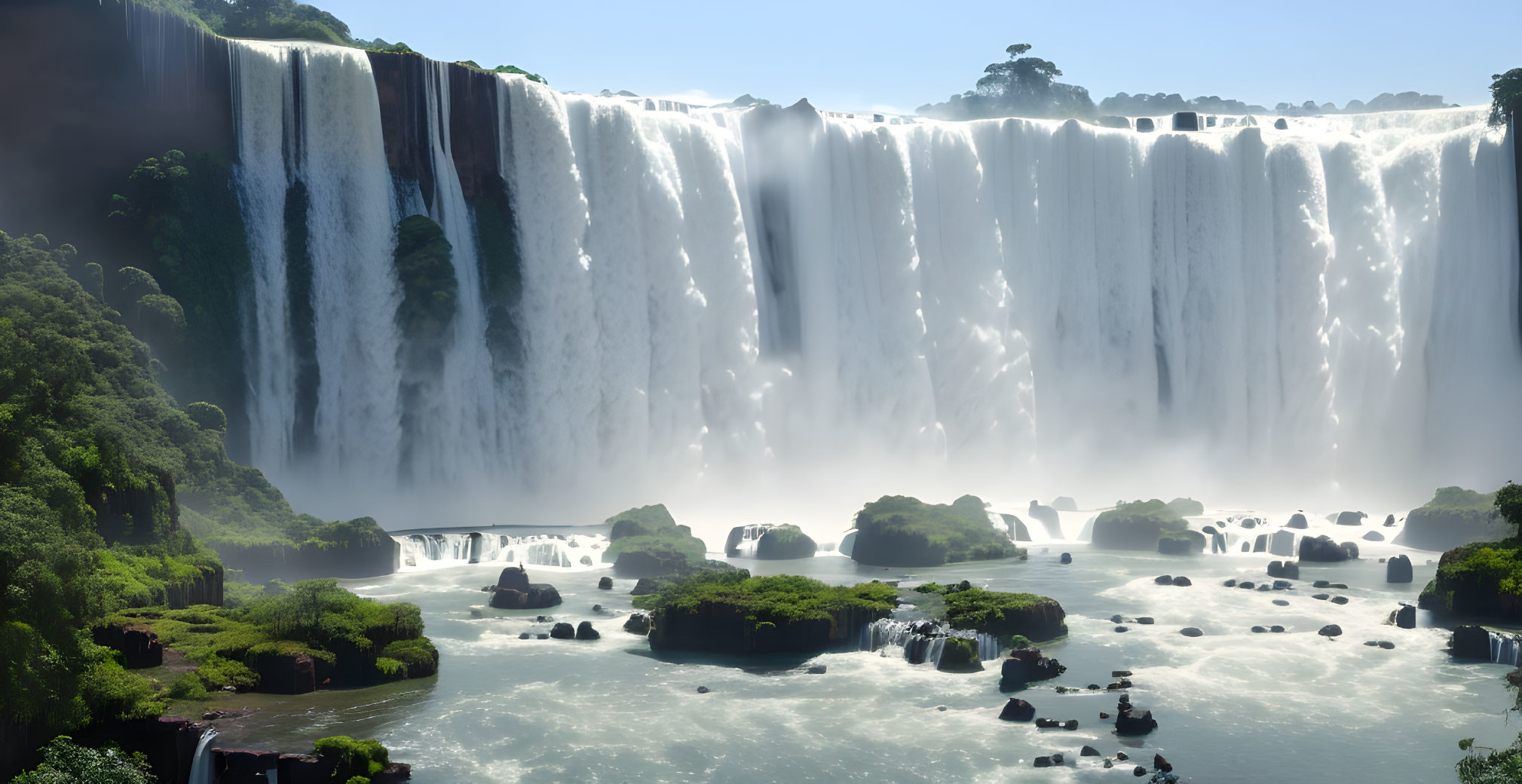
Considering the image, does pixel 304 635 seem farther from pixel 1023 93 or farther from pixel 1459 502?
pixel 1023 93

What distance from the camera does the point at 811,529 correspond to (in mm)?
45906

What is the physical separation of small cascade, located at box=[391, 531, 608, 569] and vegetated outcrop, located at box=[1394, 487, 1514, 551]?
85.8ft

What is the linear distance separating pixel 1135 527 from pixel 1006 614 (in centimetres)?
1719

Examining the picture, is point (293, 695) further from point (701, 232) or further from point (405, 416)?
point (701, 232)

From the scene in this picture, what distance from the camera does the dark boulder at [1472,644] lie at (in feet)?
88.4

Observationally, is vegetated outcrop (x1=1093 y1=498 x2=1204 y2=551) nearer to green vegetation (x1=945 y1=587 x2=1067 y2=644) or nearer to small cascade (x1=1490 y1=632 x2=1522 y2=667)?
green vegetation (x1=945 y1=587 x2=1067 y2=644)

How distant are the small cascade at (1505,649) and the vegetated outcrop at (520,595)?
20639 mm

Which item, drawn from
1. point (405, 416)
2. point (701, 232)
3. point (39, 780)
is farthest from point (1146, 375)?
point (39, 780)

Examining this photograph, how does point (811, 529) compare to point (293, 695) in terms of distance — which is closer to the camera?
point (293, 695)

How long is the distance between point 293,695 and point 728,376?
29438mm

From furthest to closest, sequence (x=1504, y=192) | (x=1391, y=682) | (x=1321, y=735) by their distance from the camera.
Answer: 1. (x=1504, y=192)
2. (x=1391, y=682)
3. (x=1321, y=735)

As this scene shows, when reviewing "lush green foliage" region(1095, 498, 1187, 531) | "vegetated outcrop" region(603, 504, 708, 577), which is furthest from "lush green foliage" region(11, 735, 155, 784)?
"lush green foliage" region(1095, 498, 1187, 531)

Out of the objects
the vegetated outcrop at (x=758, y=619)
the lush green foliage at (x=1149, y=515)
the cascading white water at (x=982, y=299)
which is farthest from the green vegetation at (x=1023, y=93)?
the vegetated outcrop at (x=758, y=619)

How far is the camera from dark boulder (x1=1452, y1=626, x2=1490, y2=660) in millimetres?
26938
